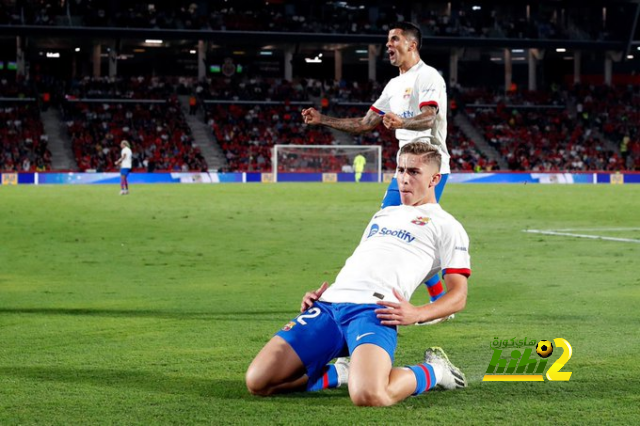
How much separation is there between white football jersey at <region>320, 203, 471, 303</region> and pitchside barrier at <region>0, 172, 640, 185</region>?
4409 cm

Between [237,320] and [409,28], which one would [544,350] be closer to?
[237,320]

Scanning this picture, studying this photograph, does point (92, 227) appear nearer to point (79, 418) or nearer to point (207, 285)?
point (207, 285)

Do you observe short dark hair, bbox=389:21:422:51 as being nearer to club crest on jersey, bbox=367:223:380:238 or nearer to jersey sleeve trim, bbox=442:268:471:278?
club crest on jersey, bbox=367:223:380:238

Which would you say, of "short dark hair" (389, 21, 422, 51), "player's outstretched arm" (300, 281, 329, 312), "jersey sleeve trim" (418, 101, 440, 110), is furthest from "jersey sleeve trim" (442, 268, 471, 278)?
"short dark hair" (389, 21, 422, 51)

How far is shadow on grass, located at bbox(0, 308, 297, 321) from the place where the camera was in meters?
9.09

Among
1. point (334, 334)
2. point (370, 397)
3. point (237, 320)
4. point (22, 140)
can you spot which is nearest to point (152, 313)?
point (237, 320)

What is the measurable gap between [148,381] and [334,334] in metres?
1.24

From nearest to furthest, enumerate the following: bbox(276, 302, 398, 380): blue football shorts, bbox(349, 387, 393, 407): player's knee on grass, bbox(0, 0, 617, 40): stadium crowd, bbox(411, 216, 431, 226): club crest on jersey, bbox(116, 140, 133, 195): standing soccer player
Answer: bbox(349, 387, 393, 407): player's knee on grass, bbox(276, 302, 398, 380): blue football shorts, bbox(411, 216, 431, 226): club crest on jersey, bbox(116, 140, 133, 195): standing soccer player, bbox(0, 0, 617, 40): stadium crowd

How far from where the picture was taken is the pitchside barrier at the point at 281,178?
4906cm

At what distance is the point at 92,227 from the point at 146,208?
6873 millimetres

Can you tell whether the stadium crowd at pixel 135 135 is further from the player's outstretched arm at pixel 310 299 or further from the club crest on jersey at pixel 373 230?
the player's outstretched arm at pixel 310 299

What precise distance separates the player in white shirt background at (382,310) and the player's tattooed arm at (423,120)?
2.34 metres

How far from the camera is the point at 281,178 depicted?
52312 mm

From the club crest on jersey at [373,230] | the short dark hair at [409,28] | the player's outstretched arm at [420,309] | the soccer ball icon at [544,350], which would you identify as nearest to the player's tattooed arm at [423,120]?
the short dark hair at [409,28]
